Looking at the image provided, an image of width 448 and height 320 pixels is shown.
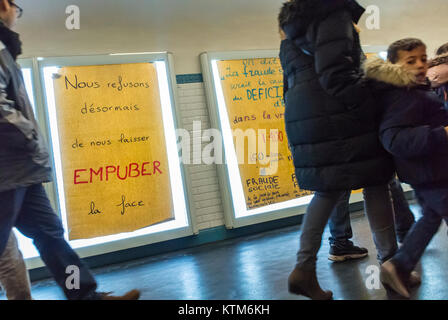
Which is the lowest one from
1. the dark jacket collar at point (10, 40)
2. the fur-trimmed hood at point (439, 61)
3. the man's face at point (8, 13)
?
the fur-trimmed hood at point (439, 61)

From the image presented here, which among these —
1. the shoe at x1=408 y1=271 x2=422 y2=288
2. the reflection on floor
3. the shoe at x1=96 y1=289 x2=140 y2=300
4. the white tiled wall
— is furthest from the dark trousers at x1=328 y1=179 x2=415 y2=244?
the white tiled wall

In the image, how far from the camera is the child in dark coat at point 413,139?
149 cm

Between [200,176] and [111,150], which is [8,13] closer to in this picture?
[111,150]

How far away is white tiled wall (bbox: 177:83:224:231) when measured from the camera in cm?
336

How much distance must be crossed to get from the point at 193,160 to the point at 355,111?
1971 mm

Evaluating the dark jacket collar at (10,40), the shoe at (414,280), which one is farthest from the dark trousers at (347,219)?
the dark jacket collar at (10,40)

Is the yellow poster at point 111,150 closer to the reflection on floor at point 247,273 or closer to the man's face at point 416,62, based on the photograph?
the reflection on floor at point 247,273

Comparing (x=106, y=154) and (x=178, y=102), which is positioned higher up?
(x=178, y=102)

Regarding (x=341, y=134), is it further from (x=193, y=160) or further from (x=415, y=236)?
(x=193, y=160)

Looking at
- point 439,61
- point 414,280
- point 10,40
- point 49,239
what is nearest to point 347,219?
point 414,280

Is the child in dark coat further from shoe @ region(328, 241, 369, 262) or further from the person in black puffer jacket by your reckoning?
shoe @ region(328, 241, 369, 262)

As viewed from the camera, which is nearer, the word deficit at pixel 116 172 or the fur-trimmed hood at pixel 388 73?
the fur-trimmed hood at pixel 388 73

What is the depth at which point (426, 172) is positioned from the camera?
1.52 metres
